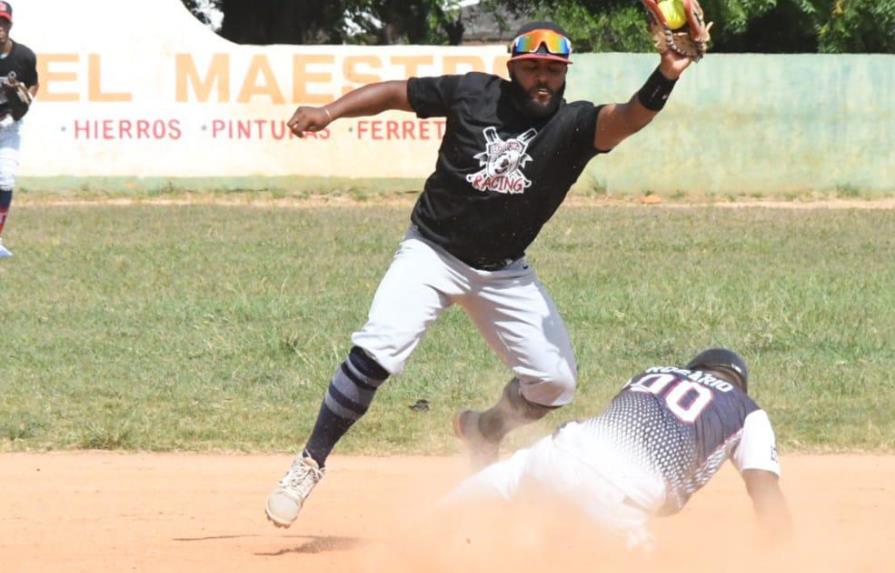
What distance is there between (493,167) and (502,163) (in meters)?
0.04

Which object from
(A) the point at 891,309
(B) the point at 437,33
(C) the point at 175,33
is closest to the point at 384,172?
(C) the point at 175,33

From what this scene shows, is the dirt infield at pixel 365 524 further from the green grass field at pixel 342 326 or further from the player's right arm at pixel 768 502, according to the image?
the green grass field at pixel 342 326

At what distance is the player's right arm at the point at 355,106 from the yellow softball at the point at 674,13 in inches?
51.9

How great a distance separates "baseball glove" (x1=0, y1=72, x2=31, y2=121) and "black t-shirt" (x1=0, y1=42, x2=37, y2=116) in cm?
5

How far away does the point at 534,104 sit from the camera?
678 centimetres

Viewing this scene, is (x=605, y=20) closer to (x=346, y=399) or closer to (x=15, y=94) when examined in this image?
(x=15, y=94)

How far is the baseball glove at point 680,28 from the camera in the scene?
20.2ft

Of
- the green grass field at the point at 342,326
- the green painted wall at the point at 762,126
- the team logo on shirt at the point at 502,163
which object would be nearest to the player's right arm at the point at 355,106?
the team logo on shirt at the point at 502,163

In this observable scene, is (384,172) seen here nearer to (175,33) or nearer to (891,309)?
(175,33)

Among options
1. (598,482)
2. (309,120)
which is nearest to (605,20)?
(309,120)

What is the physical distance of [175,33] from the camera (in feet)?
80.4

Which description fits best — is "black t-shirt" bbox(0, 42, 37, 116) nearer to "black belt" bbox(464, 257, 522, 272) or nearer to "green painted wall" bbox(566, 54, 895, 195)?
"black belt" bbox(464, 257, 522, 272)

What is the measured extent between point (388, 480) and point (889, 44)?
26176mm

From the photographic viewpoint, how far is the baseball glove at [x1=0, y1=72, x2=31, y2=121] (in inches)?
625
